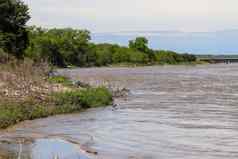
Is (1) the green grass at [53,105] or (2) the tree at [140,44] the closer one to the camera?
(1) the green grass at [53,105]

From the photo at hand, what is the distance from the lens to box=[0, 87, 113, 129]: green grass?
28178 millimetres

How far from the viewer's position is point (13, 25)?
197 feet

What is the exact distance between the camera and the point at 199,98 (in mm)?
47594

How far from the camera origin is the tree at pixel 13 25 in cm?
5830

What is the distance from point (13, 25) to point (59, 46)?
82.9 metres

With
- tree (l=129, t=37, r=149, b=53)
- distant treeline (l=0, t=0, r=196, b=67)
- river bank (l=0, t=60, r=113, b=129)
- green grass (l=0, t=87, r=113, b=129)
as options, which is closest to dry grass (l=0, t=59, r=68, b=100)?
river bank (l=0, t=60, r=113, b=129)

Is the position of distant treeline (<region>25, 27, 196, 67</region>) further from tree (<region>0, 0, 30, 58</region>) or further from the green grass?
the green grass

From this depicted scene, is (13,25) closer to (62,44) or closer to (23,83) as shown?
(23,83)

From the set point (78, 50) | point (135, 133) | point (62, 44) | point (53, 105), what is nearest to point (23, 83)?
point (53, 105)

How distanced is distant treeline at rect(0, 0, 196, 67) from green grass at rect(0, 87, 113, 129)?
50.3ft

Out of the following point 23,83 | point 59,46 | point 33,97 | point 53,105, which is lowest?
point 53,105

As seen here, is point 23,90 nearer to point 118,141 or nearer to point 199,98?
point 118,141

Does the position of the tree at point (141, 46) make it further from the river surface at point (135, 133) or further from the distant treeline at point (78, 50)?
the river surface at point (135, 133)

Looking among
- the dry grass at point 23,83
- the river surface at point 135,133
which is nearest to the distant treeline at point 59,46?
the dry grass at point 23,83
